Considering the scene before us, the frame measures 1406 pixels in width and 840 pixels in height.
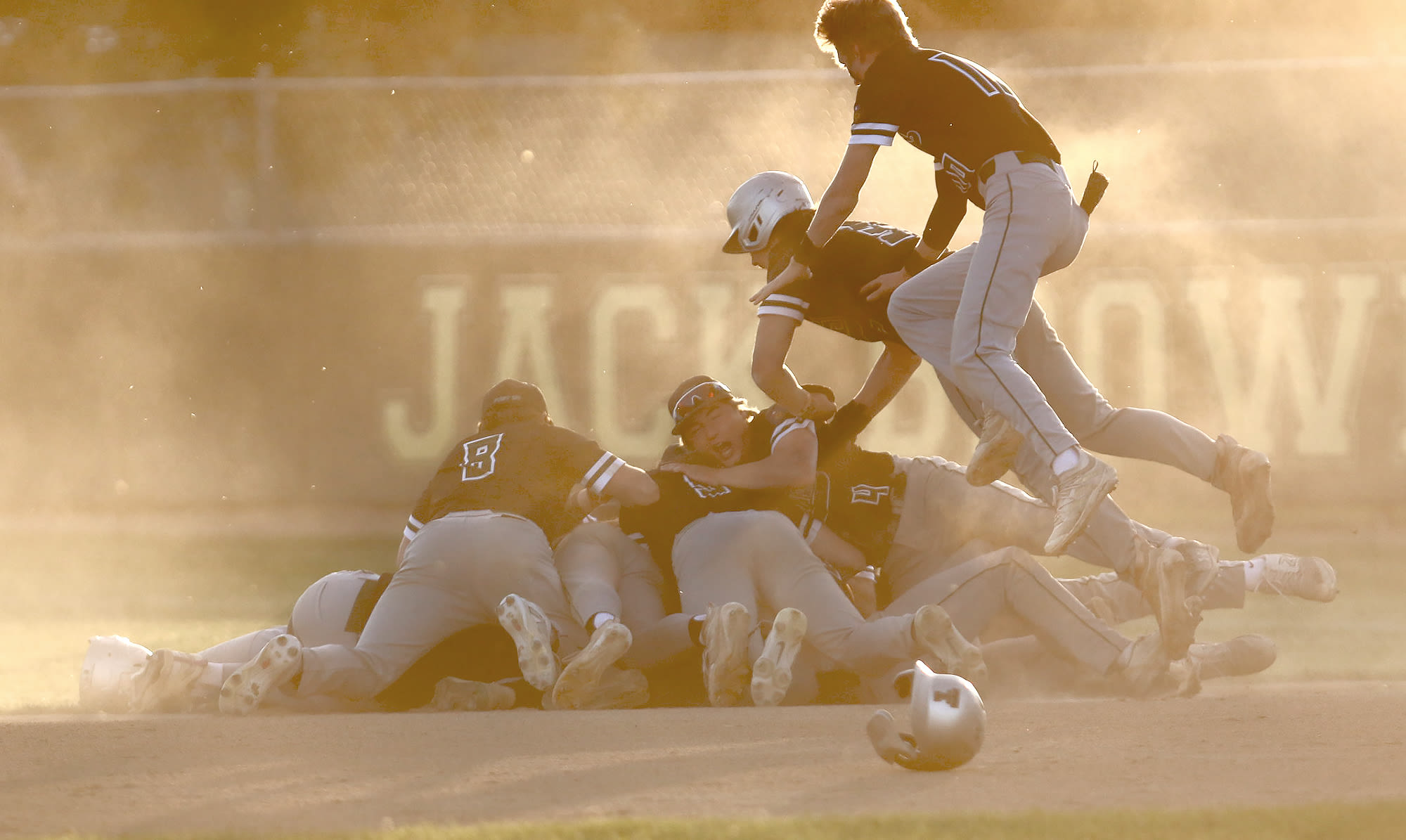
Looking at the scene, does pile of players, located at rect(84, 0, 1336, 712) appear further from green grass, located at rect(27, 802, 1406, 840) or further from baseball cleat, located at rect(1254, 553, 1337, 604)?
green grass, located at rect(27, 802, 1406, 840)

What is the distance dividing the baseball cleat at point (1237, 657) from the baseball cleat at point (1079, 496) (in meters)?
1.03

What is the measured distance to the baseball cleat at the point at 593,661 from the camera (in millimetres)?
4859

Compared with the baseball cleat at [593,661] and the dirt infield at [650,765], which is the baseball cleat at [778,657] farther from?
the baseball cleat at [593,661]

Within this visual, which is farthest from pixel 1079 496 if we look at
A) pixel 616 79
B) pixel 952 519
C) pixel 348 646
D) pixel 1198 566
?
pixel 616 79

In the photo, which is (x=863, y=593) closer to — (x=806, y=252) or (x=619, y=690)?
(x=619, y=690)

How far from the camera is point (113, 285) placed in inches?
585

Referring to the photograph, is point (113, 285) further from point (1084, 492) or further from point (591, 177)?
point (1084, 492)

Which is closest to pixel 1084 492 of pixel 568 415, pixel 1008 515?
pixel 1008 515

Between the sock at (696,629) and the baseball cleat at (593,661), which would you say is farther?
the sock at (696,629)

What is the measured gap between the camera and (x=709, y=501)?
18.3 feet

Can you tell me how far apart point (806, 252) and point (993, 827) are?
276 cm

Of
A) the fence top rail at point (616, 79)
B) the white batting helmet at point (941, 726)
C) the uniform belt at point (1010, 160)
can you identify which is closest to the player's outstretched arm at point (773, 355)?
the uniform belt at point (1010, 160)

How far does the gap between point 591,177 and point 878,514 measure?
10045 mm

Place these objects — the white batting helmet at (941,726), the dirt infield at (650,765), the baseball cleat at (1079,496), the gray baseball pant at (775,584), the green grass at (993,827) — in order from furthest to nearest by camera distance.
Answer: the gray baseball pant at (775,584), the baseball cleat at (1079,496), the white batting helmet at (941,726), the dirt infield at (650,765), the green grass at (993,827)
